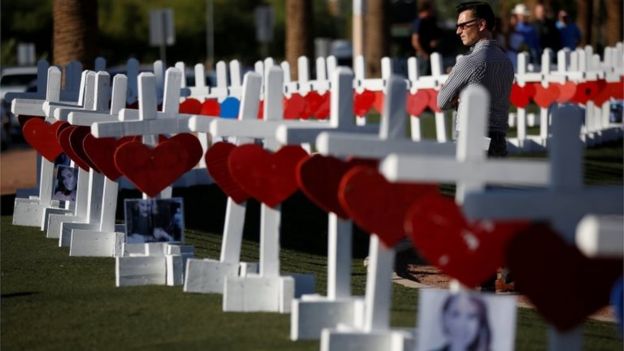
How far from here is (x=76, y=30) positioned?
19.5 meters

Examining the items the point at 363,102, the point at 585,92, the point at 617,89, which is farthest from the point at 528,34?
the point at 363,102

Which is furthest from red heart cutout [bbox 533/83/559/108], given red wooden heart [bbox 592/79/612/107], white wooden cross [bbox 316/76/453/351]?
white wooden cross [bbox 316/76/453/351]

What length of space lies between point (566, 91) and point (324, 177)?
15309mm

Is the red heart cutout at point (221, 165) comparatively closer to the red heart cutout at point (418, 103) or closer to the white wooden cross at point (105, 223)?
the white wooden cross at point (105, 223)

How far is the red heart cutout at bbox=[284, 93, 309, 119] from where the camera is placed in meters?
17.7

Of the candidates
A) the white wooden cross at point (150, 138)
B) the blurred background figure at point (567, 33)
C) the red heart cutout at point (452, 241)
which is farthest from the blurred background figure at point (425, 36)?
the red heart cutout at point (452, 241)

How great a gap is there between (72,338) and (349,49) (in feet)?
187

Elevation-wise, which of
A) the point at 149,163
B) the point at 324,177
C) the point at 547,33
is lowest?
the point at 324,177

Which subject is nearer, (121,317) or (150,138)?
(121,317)

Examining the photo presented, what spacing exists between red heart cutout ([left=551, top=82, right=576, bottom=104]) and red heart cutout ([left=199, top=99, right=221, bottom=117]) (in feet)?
20.5

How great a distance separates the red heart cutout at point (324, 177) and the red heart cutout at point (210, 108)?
31.5ft

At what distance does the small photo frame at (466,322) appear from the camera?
5.71 metres

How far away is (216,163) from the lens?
8398 mm

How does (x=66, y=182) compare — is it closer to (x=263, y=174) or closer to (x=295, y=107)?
(x=263, y=174)
